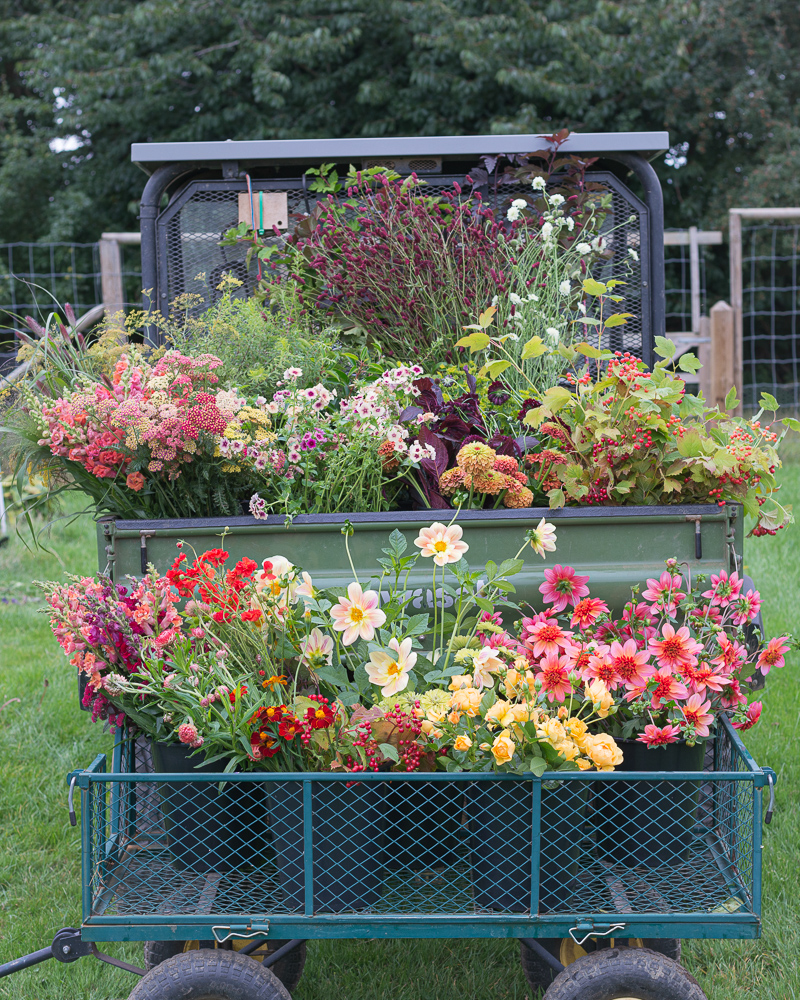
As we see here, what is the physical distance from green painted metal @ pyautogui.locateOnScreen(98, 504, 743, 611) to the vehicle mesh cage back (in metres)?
1.33

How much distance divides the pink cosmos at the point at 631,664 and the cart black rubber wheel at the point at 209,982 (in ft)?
2.77

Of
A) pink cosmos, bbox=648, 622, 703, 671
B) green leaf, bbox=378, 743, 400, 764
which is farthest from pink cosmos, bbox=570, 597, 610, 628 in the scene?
green leaf, bbox=378, 743, 400, 764

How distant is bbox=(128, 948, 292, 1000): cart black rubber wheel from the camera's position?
1.59 m

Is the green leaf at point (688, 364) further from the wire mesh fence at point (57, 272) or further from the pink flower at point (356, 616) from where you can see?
the wire mesh fence at point (57, 272)

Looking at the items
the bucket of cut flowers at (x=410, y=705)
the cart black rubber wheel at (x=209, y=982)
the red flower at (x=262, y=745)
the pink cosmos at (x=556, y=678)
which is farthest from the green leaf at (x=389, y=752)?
the cart black rubber wheel at (x=209, y=982)

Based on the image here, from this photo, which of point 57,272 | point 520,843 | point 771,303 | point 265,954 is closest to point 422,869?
point 520,843

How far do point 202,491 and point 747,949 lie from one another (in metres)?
1.81

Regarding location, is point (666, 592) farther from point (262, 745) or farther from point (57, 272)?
point (57, 272)

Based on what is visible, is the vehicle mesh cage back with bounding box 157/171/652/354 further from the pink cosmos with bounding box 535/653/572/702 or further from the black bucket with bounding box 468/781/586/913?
the black bucket with bounding box 468/781/586/913

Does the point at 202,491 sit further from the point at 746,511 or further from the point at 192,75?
the point at 192,75

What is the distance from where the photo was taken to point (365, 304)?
10.3 ft

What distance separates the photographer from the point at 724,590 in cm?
192

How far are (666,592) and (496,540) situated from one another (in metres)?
0.41

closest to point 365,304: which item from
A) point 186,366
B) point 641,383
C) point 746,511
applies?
point 186,366
